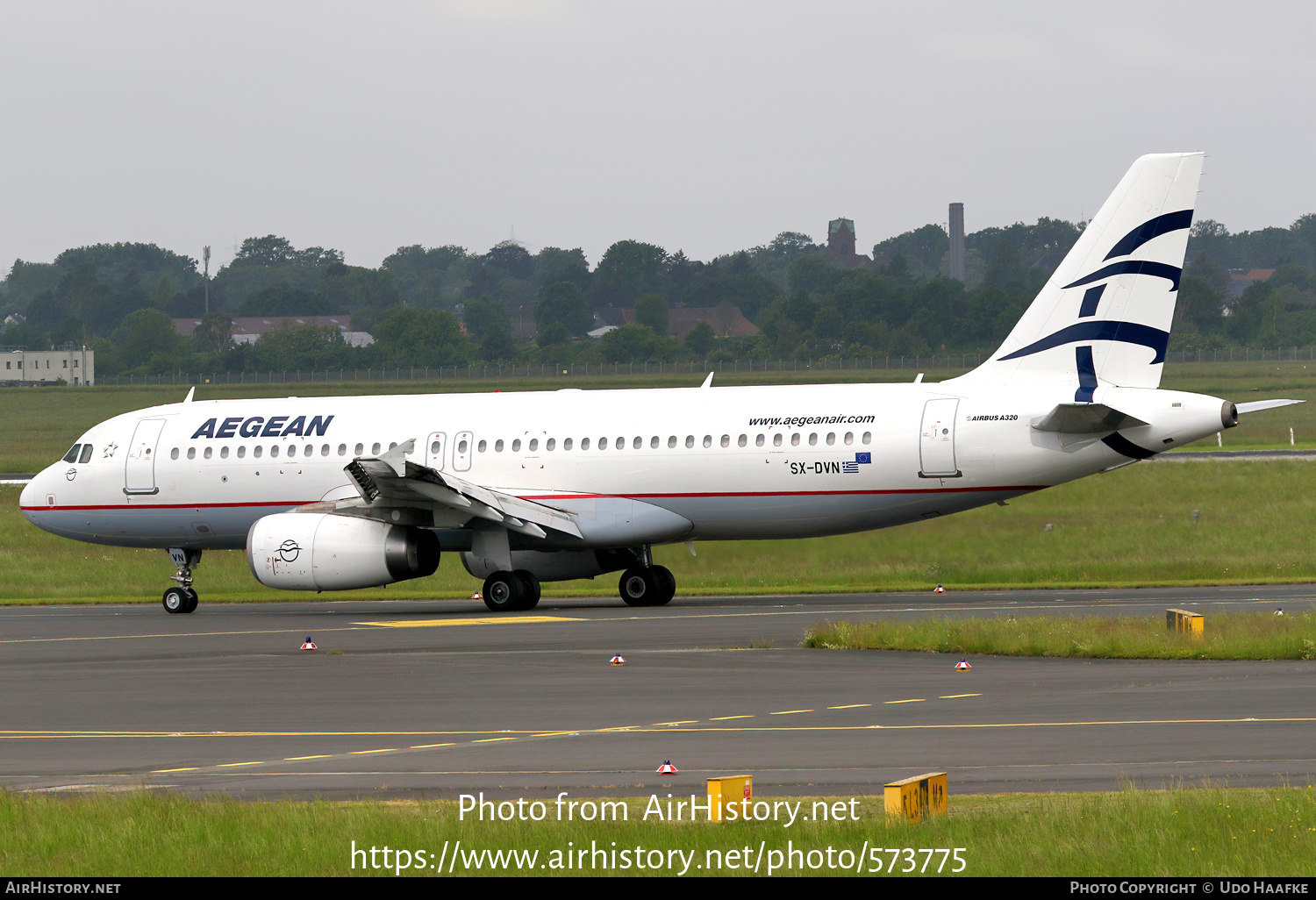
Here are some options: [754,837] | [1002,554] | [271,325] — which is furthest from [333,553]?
[271,325]

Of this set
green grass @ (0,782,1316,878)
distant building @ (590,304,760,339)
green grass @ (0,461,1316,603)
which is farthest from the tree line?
green grass @ (0,782,1316,878)

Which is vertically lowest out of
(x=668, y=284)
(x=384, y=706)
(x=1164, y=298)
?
(x=384, y=706)

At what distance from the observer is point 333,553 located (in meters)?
31.5

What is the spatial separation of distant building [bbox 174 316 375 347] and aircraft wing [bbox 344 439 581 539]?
116386 mm

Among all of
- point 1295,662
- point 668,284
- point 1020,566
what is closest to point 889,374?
point 1020,566

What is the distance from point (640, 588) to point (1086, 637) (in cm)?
1266

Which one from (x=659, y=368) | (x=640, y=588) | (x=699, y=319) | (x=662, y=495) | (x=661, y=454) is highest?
(x=699, y=319)

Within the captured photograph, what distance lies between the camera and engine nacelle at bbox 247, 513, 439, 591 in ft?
103

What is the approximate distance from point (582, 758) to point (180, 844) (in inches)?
183

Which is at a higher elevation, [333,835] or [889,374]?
[889,374]

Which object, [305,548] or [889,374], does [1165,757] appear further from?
[889,374]

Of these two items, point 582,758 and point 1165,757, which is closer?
point 1165,757

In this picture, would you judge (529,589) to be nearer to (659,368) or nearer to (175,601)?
(175,601)

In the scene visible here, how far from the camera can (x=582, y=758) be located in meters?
14.9
